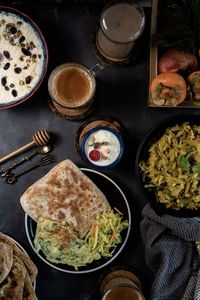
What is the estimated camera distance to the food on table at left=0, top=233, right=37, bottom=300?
6.17ft

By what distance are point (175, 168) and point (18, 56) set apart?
79cm

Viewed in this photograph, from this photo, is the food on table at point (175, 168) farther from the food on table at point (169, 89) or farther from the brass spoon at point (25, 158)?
the brass spoon at point (25, 158)

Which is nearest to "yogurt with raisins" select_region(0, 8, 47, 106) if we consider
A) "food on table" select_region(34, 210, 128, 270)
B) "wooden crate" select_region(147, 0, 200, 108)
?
"wooden crate" select_region(147, 0, 200, 108)

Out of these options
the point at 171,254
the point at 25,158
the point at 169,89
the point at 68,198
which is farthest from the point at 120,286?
the point at 169,89

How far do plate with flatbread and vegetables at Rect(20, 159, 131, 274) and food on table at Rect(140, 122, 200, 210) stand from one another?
10.6 inches

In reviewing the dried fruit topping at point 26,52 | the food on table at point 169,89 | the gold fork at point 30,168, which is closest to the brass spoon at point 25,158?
the gold fork at point 30,168

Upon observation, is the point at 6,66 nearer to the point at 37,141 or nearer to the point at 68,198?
the point at 37,141

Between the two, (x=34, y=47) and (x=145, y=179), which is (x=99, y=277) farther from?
(x=34, y=47)

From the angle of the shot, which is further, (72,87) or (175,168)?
(72,87)

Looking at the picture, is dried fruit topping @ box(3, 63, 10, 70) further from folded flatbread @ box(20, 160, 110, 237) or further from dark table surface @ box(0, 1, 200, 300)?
folded flatbread @ box(20, 160, 110, 237)

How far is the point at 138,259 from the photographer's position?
2.29m

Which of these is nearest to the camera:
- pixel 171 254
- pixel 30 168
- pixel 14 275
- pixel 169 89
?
pixel 14 275

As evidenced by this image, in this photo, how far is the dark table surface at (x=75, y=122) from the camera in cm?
229

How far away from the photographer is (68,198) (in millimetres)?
2215
